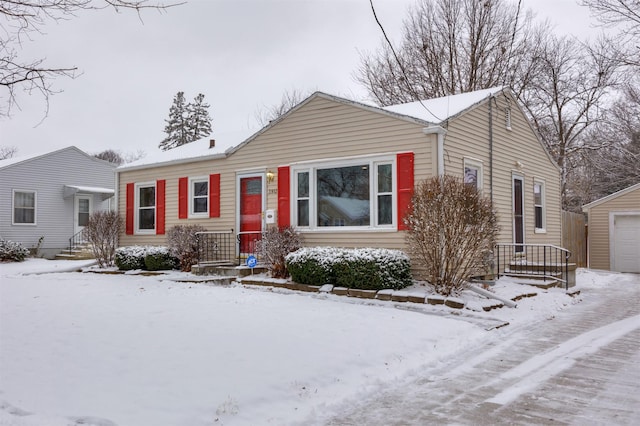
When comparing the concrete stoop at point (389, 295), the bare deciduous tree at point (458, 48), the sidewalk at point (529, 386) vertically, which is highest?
the bare deciduous tree at point (458, 48)

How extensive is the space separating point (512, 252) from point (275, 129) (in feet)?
21.0

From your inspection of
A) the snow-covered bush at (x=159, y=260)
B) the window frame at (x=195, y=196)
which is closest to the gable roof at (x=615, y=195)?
the window frame at (x=195, y=196)

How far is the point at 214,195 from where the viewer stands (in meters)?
13.2

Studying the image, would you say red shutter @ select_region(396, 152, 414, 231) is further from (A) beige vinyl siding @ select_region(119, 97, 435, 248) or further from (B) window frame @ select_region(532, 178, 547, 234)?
(B) window frame @ select_region(532, 178, 547, 234)

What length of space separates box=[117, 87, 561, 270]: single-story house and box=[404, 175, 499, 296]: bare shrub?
1011 millimetres

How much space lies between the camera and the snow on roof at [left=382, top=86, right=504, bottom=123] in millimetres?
10141

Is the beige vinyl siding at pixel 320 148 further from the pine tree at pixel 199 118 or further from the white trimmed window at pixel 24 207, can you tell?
the pine tree at pixel 199 118

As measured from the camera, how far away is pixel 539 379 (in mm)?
4902

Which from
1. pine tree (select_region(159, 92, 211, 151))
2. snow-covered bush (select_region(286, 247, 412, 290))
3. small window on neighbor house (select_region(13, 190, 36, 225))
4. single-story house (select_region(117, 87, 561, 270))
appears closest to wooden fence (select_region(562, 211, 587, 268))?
single-story house (select_region(117, 87, 561, 270))

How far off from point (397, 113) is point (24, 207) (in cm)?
1707

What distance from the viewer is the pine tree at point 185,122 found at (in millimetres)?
45156

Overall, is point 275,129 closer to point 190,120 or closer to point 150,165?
point 150,165

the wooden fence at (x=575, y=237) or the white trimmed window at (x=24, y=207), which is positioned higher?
the white trimmed window at (x=24, y=207)

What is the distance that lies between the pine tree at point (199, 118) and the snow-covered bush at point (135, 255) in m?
33.0
